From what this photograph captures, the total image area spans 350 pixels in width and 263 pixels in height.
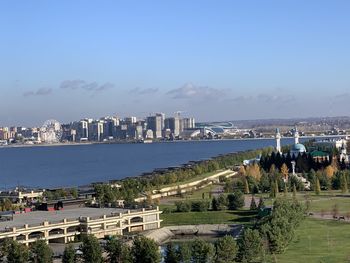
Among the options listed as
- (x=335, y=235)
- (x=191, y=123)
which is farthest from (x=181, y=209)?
(x=191, y=123)

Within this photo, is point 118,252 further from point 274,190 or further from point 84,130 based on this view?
point 84,130

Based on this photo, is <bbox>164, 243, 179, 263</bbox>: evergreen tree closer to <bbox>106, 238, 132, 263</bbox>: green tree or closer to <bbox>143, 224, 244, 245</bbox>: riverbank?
<bbox>106, 238, 132, 263</bbox>: green tree

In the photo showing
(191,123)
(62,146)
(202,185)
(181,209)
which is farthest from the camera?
(191,123)

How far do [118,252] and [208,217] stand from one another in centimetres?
1223

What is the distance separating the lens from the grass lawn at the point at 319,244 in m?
20.3

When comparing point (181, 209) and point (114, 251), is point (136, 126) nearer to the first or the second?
point (181, 209)

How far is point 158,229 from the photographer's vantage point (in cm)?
2947

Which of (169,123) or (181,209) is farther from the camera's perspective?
(169,123)

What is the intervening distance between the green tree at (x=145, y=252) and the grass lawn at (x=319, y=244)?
385 centimetres

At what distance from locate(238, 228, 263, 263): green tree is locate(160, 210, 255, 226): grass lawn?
1012cm

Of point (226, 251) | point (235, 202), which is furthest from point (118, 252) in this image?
point (235, 202)

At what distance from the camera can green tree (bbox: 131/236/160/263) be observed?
748 inches

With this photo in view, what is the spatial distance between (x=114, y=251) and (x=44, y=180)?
47.9 meters

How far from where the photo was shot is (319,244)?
22.7 metres
